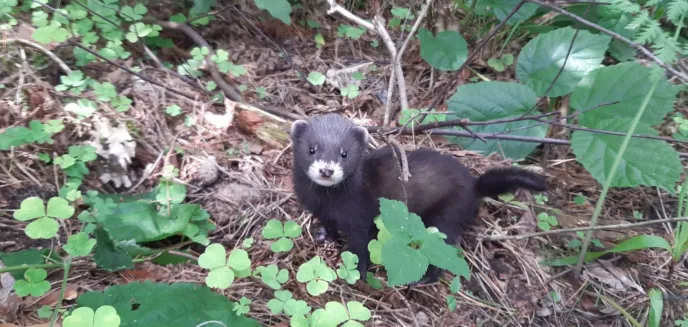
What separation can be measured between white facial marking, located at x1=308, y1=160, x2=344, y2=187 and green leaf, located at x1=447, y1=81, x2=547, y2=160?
124cm

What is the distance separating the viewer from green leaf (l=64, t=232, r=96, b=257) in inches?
89.7

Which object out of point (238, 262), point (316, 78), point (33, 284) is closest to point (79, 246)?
point (33, 284)

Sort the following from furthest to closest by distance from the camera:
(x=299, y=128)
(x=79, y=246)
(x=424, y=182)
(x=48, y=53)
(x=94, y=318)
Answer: (x=48, y=53) → (x=424, y=182) → (x=299, y=128) → (x=79, y=246) → (x=94, y=318)

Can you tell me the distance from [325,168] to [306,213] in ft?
2.25

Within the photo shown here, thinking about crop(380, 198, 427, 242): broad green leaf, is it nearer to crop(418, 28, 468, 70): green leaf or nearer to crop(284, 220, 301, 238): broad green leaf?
crop(284, 220, 301, 238): broad green leaf

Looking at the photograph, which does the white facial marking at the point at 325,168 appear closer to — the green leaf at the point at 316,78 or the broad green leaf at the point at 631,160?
the green leaf at the point at 316,78

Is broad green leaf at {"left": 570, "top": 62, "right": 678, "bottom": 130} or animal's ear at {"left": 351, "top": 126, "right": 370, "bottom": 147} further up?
broad green leaf at {"left": 570, "top": 62, "right": 678, "bottom": 130}

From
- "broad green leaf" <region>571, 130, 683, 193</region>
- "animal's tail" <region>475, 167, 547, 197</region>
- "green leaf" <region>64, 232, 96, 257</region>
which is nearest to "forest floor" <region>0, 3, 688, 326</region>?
"green leaf" <region>64, 232, 96, 257</region>

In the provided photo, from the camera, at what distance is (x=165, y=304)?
2.13 meters

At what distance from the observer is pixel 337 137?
2787 millimetres

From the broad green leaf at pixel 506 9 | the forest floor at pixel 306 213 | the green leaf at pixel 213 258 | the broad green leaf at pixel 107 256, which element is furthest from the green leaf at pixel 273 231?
the broad green leaf at pixel 506 9

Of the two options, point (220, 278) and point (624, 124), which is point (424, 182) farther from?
point (220, 278)

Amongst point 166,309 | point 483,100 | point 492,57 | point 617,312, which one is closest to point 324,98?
point 483,100

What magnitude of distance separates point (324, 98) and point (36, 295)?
8.28 ft
